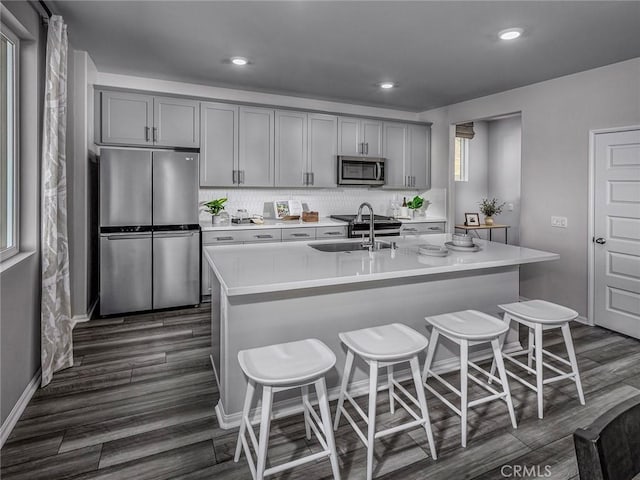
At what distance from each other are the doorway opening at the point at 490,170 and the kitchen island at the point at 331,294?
4143mm

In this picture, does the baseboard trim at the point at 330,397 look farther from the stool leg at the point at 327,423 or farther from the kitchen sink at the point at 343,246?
the kitchen sink at the point at 343,246

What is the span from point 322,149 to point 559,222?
2922 millimetres

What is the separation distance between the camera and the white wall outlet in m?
4.14

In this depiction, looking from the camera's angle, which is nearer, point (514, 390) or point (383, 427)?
point (383, 427)

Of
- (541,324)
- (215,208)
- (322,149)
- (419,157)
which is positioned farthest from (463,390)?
(419,157)

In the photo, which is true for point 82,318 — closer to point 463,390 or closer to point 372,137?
point 463,390

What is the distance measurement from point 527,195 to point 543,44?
177 centimetres

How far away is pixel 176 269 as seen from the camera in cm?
423

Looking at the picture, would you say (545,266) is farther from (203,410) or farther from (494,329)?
(203,410)

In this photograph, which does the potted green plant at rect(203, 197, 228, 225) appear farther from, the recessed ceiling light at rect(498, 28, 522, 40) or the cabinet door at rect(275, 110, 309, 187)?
the recessed ceiling light at rect(498, 28, 522, 40)

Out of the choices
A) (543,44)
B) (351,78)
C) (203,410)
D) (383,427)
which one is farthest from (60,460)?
(543,44)

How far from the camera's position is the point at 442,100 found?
17.4 ft

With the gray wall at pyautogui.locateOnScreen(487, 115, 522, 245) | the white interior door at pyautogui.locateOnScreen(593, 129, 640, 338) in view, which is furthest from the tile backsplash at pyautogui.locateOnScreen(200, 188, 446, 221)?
the white interior door at pyautogui.locateOnScreen(593, 129, 640, 338)

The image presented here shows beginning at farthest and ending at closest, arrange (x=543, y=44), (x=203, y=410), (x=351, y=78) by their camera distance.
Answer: (x=351, y=78)
(x=543, y=44)
(x=203, y=410)
